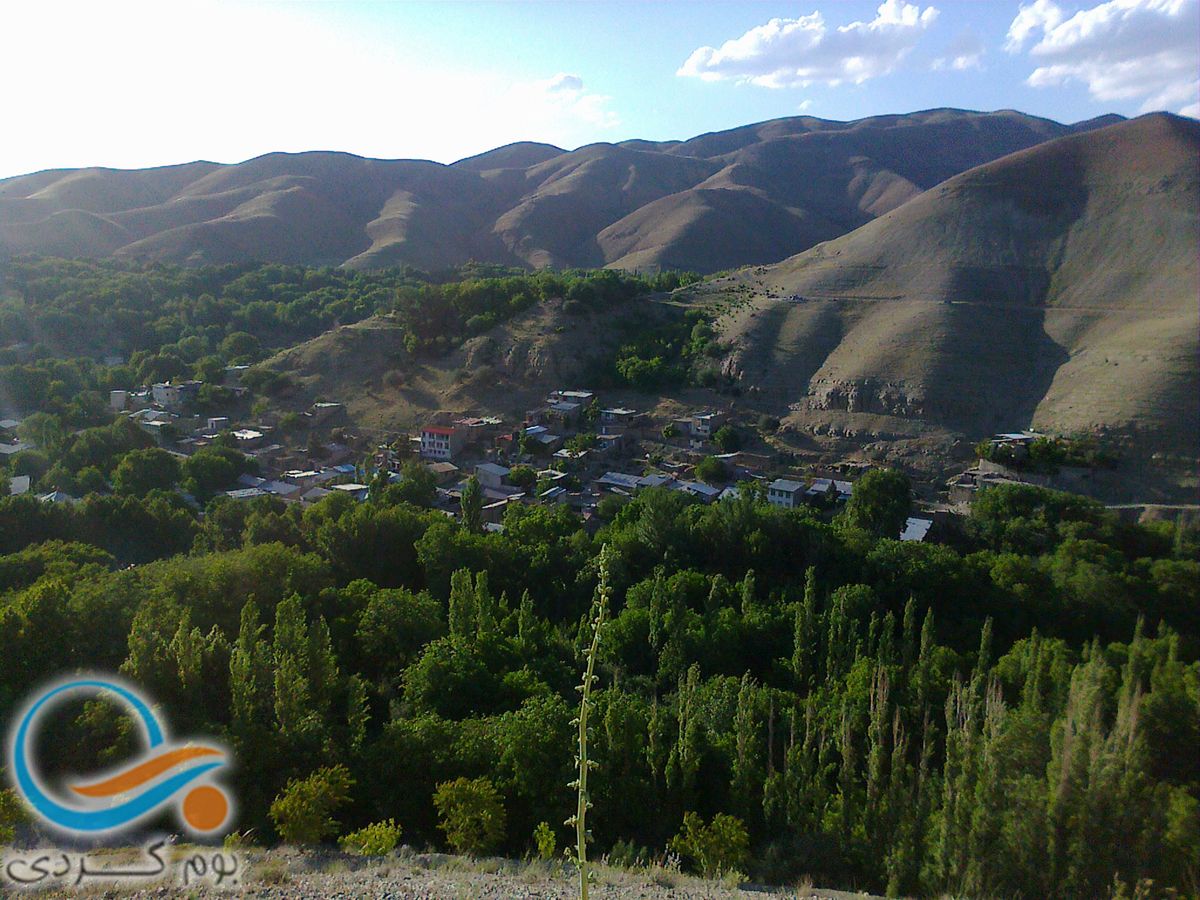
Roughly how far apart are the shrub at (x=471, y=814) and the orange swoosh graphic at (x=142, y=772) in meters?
2.39

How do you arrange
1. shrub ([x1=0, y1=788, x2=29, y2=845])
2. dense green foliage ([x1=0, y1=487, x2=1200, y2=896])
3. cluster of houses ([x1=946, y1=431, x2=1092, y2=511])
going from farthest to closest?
cluster of houses ([x1=946, y1=431, x2=1092, y2=511]), dense green foliage ([x1=0, y1=487, x2=1200, y2=896]), shrub ([x1=0, y1=788, x2=29, y2=845])

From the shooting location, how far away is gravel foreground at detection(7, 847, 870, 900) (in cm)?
554

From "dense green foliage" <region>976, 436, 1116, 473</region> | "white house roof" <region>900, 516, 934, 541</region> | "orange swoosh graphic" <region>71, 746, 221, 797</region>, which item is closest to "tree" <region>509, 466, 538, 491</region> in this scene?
"white house roof" <region>900, 516, 934, 541</region>

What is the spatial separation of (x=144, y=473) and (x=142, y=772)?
52.4ft

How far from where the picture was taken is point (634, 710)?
31.4 feet

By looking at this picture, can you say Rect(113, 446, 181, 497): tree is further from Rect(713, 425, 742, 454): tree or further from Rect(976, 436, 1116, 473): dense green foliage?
Rect(976, 436, 1116, 473): dense green foliage

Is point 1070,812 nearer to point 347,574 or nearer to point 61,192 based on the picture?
point 347,574

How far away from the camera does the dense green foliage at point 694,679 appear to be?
7.20 m

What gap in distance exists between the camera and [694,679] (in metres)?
10.2

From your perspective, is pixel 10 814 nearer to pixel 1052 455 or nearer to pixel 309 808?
pixel 309 808

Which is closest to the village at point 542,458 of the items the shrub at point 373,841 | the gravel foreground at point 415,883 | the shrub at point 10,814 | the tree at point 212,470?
the tree at point 212,470

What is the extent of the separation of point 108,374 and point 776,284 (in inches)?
1156

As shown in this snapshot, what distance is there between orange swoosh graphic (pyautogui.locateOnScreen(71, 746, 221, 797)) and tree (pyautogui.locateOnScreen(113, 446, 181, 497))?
14.3 m

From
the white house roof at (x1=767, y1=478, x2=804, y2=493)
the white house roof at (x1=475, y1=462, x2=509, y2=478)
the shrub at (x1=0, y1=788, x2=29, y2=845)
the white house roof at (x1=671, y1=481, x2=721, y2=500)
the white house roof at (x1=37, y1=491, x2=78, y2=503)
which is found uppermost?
the white house roof at (x1=37, y1=491, x2=78, y2=503)
